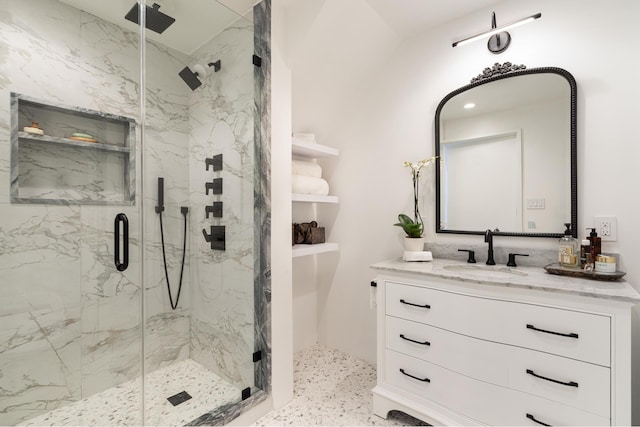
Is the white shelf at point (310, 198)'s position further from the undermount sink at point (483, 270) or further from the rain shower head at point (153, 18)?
the rain shower head at point (153, 18)

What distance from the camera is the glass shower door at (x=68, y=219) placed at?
59.1 inches

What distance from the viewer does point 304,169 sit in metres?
2.27

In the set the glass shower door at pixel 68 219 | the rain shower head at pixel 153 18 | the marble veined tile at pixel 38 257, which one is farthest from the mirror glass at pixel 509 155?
the marble veined tile at pixel 38 257

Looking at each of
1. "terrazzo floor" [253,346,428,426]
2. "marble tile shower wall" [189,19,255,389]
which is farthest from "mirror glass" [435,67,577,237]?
"marble tile shower wall" [189,19,255,389]

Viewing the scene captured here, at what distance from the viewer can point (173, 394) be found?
5.69 feet

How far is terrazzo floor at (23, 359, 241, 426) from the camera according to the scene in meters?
1.59

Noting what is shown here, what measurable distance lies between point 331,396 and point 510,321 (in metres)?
1.22

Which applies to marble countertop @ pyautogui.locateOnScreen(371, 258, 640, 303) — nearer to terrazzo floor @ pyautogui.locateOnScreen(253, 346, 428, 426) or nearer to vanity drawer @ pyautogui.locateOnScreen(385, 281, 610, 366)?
vanity drawer @ pyautogui.locateOnScreen(385, 281, 610, 366)

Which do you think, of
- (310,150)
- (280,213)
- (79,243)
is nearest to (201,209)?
(280,213)

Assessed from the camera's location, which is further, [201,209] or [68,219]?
[201,209]

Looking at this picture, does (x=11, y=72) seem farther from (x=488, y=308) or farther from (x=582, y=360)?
(x=582, y=360)

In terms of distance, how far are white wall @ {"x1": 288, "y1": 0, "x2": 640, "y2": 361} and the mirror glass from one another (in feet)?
0.21

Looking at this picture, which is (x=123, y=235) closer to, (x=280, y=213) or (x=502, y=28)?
(x=280, y=213)

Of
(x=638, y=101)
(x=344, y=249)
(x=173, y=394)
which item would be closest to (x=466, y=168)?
(x=638, y=101)
